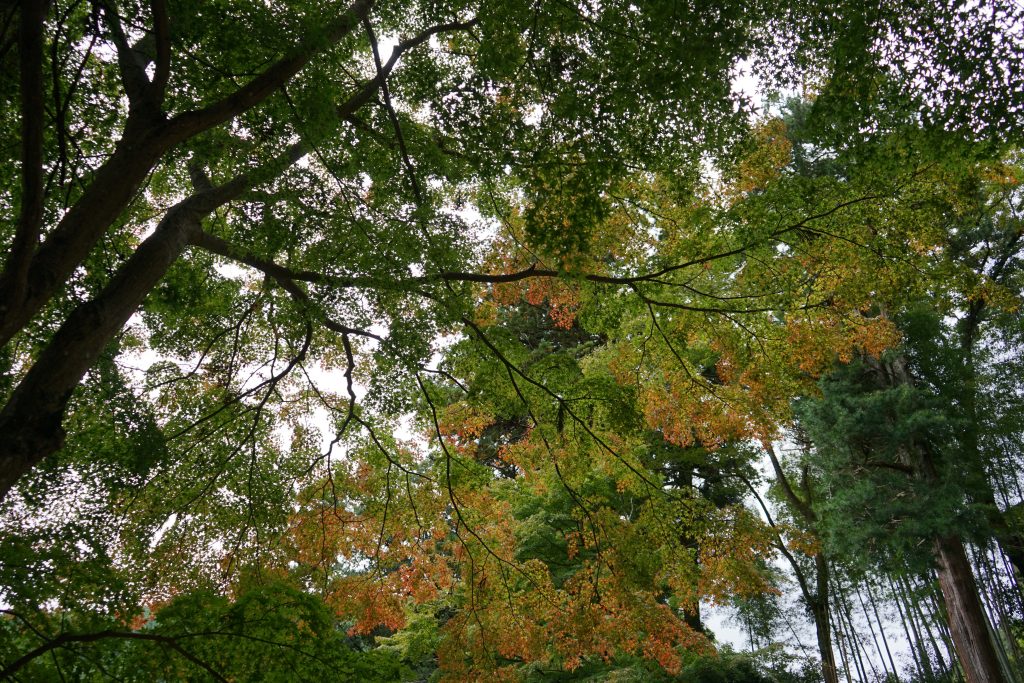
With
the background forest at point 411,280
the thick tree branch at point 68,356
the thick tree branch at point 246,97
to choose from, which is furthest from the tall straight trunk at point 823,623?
the thick tree branch at point 246,97

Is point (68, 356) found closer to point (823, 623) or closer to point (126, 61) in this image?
point (126, 61)

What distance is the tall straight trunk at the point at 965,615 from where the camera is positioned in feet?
23.9

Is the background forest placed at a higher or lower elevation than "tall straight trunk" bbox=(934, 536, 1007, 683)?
higher

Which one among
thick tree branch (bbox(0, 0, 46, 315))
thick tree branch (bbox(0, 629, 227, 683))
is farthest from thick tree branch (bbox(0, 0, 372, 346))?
thick tree branch (bbox(0, 629, 227, 683))

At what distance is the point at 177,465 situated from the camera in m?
4.16

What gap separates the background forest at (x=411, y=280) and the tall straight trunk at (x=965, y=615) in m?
0.07

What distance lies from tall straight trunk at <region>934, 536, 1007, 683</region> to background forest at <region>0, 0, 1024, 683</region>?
0.07 meters

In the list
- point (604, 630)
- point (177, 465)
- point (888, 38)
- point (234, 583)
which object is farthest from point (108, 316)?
point (604, 630)

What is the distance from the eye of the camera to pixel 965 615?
298 inches

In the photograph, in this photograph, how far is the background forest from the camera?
2.63 meters

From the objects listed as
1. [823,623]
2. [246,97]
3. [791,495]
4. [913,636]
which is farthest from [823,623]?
[246,97]

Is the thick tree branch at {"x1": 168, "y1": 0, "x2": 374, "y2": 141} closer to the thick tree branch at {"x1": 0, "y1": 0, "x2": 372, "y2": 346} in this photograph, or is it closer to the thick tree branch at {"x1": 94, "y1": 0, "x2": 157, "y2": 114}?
the thick tree branch at {"x1": 0, "y1": 0, "x2": 372, "y2": 346}

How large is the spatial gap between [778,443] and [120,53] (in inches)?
413

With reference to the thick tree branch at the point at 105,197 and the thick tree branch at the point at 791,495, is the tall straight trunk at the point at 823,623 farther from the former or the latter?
the thick tree branch at the point at 105,197
